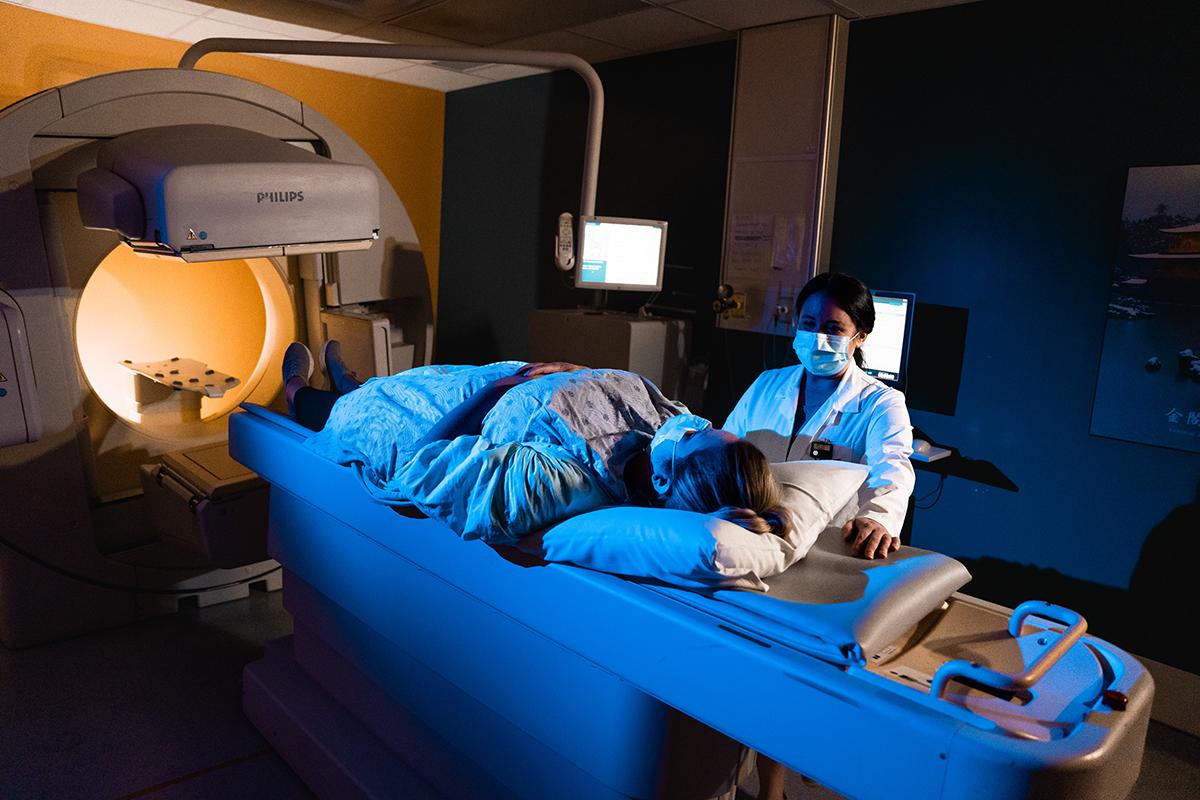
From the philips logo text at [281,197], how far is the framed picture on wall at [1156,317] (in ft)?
7.64

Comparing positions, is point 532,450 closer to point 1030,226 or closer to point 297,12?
point 1030,226

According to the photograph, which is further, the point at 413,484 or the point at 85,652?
the point at 85,652

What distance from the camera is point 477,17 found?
314 centimetres


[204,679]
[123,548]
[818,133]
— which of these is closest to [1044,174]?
[818,133]

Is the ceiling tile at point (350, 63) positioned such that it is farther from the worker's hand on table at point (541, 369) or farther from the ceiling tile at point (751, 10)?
the worker's hand on table at point (541, 369)

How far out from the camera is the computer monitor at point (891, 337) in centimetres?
265

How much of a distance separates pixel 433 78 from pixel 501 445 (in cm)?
346

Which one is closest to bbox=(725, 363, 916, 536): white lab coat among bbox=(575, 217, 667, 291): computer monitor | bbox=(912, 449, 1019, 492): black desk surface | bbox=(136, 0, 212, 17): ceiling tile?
bbox=(912, 449, 1019, 492): black desk surface

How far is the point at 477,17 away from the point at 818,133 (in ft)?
4.54

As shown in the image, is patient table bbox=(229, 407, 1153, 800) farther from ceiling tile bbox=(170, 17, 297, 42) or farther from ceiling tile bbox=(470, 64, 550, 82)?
ceiling tile bbox=(470, 64, 550, 82)

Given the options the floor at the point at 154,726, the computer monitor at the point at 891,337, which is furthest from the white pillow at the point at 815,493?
the computer monitor at the point at 891,337

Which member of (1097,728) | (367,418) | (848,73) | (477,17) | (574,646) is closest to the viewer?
(1097,728)

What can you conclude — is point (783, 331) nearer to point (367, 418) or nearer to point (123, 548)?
point (367, 418)

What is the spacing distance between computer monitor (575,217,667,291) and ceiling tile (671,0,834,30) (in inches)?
30.6
